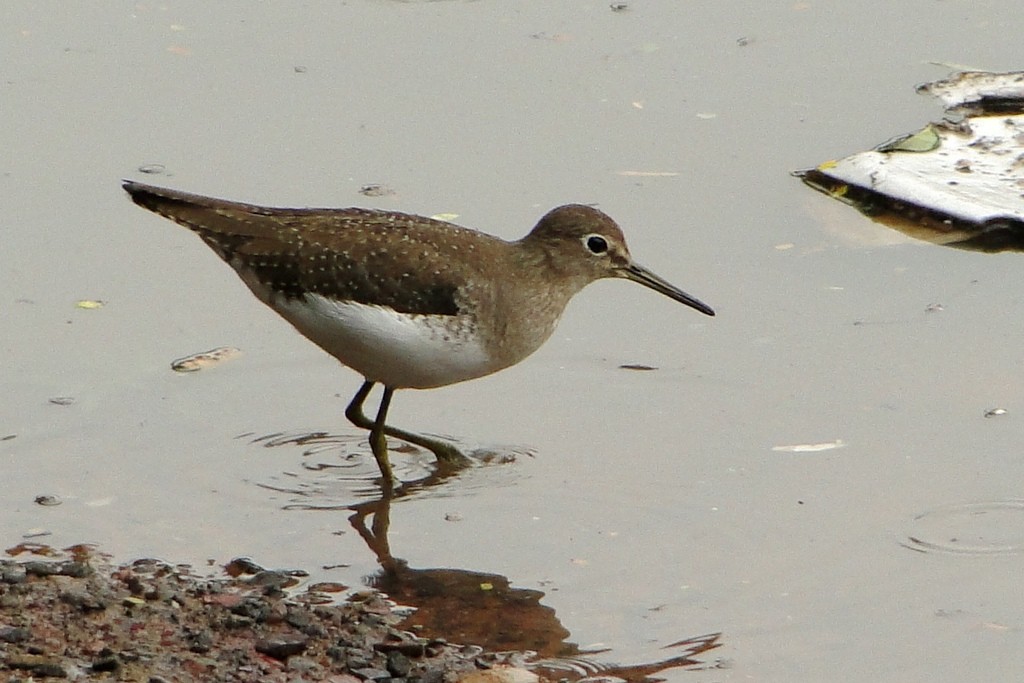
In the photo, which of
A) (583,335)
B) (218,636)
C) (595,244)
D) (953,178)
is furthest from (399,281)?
(953,178)

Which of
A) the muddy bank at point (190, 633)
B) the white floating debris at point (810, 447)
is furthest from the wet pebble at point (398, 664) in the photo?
the white floating debris at point (810, 447)

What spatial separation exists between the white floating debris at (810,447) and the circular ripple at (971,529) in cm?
66

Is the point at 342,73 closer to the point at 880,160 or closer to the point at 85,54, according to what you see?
the point at 85,54

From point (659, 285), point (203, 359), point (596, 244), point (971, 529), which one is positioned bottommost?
point (971, 529)

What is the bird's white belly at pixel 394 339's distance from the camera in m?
7.57

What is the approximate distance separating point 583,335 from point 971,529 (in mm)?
2487

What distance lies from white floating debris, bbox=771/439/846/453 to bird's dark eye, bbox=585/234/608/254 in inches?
48.9

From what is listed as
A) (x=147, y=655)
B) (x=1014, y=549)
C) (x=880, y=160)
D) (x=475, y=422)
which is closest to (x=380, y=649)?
(x=147, y=655)

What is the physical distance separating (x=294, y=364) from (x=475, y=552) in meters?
1.89

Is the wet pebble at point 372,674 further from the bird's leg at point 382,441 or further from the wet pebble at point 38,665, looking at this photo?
the bird's leg at point 382,441

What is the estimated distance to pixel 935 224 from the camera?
32.0 feet

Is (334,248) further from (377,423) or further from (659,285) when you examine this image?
(659,285)

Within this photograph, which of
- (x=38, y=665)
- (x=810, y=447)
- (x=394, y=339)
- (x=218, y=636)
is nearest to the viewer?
(x=38, y=665)

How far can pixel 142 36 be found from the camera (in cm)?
1214
